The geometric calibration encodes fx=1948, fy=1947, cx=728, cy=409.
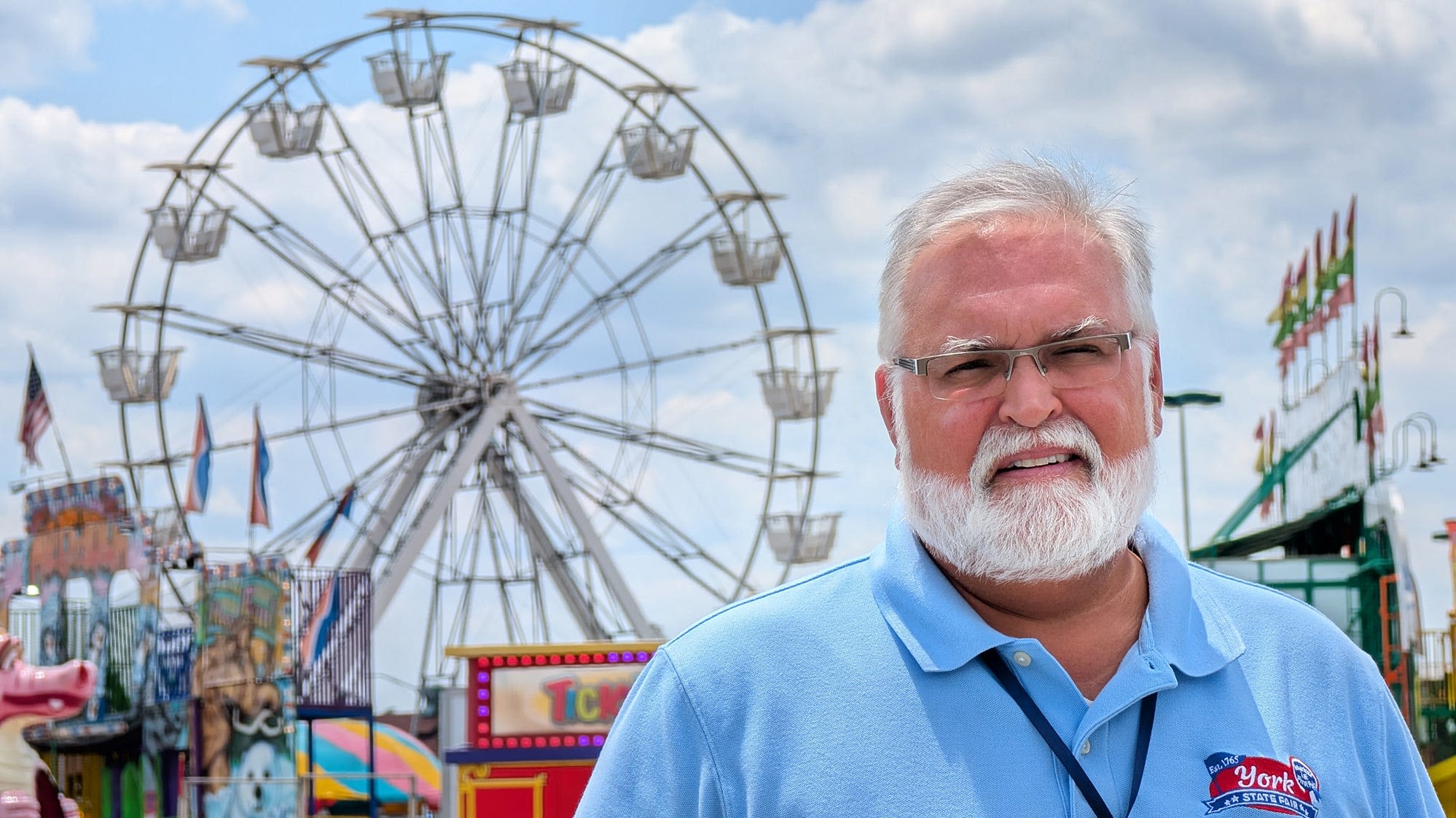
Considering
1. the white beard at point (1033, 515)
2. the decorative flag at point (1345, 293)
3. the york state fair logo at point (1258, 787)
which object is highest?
the decorative flag at point (1345, 293)

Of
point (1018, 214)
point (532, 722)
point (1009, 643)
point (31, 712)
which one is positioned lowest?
point (532, 722)

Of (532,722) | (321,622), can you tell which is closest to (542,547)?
(321,622)

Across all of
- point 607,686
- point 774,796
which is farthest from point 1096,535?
point 607,686

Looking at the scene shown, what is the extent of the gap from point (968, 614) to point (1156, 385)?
505 millimetres

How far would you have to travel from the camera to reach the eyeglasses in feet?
8.51

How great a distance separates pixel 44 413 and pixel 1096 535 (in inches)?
1006

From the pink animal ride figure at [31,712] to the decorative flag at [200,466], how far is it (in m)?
8.64

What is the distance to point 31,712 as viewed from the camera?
53.7 ft

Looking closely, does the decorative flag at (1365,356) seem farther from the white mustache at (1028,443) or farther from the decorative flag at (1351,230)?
the white mustache at (1028,443)

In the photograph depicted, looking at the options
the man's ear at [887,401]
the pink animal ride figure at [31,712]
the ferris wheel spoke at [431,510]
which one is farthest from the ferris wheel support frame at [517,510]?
the man's ear at [887,401]

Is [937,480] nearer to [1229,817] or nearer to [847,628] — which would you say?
[847,628]

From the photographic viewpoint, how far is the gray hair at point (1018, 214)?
2.66 metres

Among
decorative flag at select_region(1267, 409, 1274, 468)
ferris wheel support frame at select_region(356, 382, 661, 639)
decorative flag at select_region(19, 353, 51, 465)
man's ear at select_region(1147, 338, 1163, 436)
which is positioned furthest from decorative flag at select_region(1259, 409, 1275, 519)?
man's ear at select_region(1147, 338, 1163, 436)

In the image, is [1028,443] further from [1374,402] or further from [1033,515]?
[1374,402]
